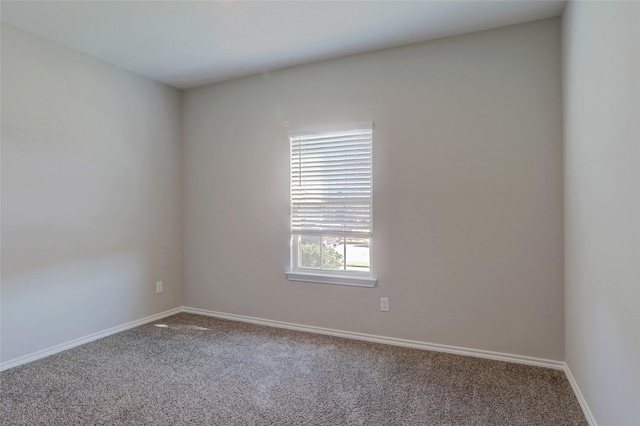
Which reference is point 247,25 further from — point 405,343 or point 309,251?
point 405,343

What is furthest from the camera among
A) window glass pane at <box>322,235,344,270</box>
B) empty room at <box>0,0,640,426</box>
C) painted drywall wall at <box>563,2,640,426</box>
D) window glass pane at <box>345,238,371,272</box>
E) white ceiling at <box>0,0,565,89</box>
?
window glass pane at <box>322,235,344,270</box>

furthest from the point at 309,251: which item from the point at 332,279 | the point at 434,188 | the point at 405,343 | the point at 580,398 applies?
the point at 580,398

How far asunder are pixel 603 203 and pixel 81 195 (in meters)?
3.77

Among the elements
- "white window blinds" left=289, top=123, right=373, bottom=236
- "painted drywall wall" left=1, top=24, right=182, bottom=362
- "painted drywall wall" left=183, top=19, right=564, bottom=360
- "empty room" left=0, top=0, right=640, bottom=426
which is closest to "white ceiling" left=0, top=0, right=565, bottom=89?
"empty room" left=0, top=0, right=640, bottom=426

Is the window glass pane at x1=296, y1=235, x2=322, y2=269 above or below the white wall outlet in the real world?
above

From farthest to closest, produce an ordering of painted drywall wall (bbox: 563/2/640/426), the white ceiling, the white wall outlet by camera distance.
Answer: the white wall outlet → the white ceiling → painted drywall wall (bbox: 563/2/640/426)

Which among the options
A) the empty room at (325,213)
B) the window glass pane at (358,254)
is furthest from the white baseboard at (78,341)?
the window glass pane at (358,254)

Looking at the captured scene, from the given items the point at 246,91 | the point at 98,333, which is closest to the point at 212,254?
the point at 98,333

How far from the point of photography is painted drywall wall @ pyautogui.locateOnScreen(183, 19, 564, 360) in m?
2.63

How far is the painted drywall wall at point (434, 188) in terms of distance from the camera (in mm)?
2635

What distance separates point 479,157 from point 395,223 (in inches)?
33.1

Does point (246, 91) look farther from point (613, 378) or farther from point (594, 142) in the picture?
point (613, 378)

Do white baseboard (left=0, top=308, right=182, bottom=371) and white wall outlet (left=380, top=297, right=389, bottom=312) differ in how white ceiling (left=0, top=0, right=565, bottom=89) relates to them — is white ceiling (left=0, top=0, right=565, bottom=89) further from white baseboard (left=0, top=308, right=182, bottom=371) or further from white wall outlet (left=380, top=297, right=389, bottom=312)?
white baseboard (left=0, top=308, right=182, bottom=371)

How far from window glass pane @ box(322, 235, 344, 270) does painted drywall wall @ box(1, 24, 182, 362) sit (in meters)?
1.81
